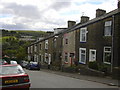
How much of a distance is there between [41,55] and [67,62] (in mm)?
15106

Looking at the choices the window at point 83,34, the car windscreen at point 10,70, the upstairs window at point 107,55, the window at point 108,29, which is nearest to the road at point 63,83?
the car windscreen at point 10,70

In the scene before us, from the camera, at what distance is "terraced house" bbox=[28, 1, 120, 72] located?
59.7ft

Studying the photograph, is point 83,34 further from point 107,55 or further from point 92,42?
point 107,55

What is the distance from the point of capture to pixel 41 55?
42.8m

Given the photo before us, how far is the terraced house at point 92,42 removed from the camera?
18184mm

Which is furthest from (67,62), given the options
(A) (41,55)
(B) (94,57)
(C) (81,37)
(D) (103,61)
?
(A) (41,55)

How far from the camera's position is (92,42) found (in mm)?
21984

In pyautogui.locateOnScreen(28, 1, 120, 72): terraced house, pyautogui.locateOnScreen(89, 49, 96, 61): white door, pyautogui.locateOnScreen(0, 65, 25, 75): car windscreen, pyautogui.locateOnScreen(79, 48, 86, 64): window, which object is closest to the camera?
pyautogui.locateOnScreen(0, 65, 25, 75): car windscreen


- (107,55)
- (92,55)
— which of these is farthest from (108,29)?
(92,55)

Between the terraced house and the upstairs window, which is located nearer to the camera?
the terraced house

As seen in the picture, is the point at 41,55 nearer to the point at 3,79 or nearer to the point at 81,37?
the point at 81,37

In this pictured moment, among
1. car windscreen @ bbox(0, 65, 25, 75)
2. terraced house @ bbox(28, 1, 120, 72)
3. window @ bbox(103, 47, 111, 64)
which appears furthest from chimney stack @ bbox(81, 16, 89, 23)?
car windscreen @ bbox(0, 65, 25, 75)

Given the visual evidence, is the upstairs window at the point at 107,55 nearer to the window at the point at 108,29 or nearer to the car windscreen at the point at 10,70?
the window at the point at 108,29

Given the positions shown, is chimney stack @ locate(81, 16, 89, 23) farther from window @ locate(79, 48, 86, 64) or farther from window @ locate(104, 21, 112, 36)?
window @ locate(104, 21, 112, 36)
